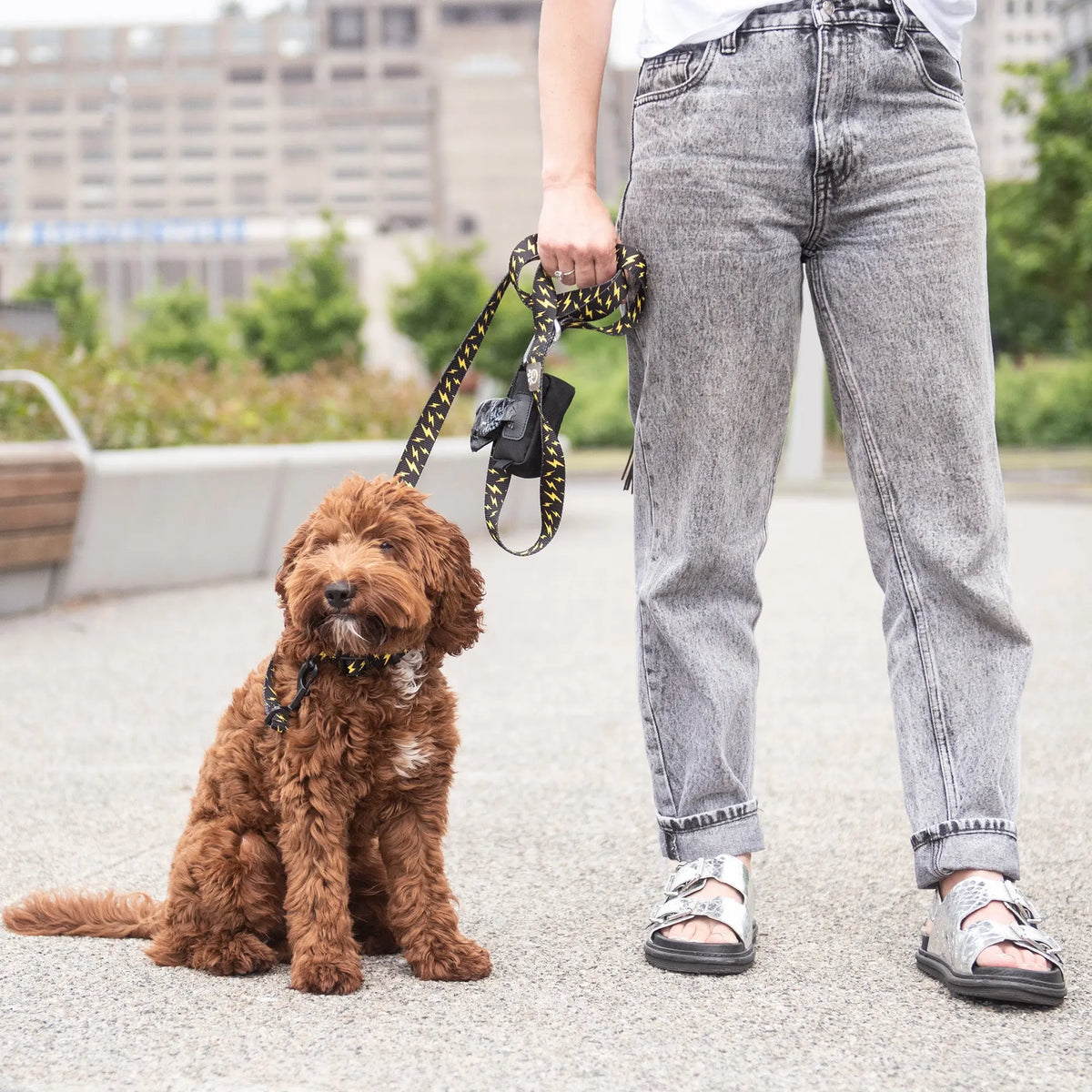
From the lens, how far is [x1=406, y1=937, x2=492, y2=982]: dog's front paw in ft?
7.82

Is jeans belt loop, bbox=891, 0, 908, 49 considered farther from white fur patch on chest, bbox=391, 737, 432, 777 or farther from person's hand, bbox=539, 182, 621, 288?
white fur patch on chest, bbox=391, 737, 432, 777

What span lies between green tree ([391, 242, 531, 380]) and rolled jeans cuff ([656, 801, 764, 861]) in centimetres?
3376

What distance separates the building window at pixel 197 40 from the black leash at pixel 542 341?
16263 cm

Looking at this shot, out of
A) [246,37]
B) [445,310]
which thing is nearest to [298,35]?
[246,37]

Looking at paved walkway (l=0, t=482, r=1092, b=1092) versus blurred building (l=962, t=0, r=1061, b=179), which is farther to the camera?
blurred building (l=962, t=0, r=1061, b=179)

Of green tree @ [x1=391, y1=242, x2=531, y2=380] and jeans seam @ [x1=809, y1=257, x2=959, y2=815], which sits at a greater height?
jeans seam @ [x1=809, y1=257, x2=959, y2=815]

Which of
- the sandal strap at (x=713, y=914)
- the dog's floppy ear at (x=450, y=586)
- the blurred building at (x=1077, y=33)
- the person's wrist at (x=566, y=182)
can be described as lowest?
the sandal strap at (x=713, y=914)

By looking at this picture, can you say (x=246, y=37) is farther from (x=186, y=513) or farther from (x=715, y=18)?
(x=715, y=18)

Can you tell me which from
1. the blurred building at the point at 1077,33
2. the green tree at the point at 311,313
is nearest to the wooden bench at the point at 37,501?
the green tree at the point at 311,313

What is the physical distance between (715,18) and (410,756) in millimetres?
1323

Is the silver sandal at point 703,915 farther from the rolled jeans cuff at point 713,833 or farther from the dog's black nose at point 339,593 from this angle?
the dog's black nose at point 339,593

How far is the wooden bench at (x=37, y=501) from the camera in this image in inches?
257

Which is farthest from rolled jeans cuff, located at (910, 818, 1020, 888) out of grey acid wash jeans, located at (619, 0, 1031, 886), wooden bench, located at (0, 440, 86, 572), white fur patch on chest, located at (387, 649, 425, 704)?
wooden bench, located at (0, 440, 86, 572)

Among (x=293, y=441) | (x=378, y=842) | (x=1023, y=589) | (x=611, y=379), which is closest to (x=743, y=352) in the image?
(x=378, y=842)
